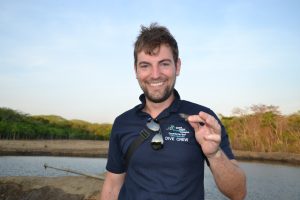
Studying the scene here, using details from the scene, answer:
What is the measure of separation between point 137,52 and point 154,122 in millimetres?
816

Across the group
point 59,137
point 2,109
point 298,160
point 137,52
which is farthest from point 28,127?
point 137,52

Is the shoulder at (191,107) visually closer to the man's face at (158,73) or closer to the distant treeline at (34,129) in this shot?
the man's face at (158,73)

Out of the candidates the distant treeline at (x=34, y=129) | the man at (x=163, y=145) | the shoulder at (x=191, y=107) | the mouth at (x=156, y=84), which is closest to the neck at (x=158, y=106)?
the man at (x=163, y=145)

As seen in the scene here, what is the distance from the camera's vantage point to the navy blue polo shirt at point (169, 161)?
3088mm

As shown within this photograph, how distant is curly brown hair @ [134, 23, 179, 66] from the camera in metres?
3.37

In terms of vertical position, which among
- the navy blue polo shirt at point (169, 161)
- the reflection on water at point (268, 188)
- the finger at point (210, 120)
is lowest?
the reflection on water at point (268, 188)

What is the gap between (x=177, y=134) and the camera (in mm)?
3264

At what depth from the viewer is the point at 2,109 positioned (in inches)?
5310

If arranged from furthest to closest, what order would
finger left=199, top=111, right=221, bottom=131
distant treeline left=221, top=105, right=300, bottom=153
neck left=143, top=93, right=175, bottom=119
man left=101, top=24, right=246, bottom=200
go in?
distant treeline left=221, top=105, right=300, bottom=153 → neck left=143, top=93, right=175, bottom=119 → man left=101, top=24, right=246, bottom=200 → finger left=199, top=111, right=221, bottom=131

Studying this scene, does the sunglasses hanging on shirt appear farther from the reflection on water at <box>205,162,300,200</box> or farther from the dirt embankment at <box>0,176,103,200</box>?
the reflection on water at <box>205,162,300,200</box>

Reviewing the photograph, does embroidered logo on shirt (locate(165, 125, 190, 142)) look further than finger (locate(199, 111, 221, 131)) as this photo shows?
Yes

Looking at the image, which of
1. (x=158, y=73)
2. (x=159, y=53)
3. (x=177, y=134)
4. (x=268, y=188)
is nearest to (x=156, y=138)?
(x=177, y=134)

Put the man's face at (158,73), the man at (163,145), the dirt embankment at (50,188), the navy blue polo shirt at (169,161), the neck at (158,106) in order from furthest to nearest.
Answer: the dirt embankment at (50,188), the neck at (158,106), the man's face at (158,73), the navy blue polo shirt at (169,161), the man at (163,145)

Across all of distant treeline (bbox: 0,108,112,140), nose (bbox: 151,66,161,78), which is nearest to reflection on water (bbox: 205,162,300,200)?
nose (bbox: 151,66,161,78)
